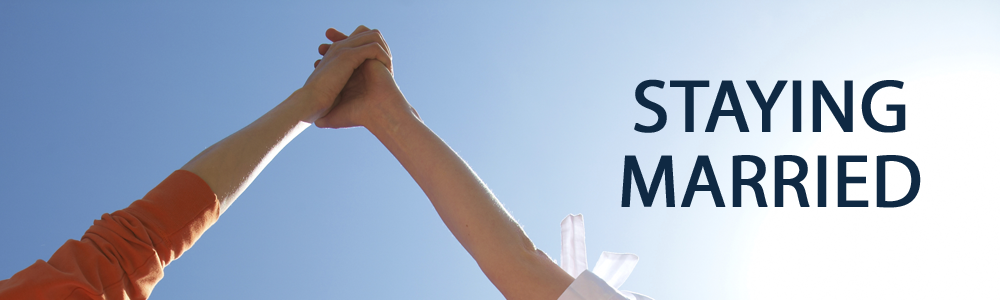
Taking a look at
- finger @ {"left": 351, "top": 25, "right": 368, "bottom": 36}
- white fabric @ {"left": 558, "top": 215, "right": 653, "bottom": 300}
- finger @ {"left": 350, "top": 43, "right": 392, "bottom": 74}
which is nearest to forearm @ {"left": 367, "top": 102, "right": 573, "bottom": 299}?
white fabric @ {"left": 558, "top": 215, "right": 653, "bottom": 300}

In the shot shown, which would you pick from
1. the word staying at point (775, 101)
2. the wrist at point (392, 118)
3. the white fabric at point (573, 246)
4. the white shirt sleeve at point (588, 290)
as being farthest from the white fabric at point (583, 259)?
the word staying at point (775, 101)

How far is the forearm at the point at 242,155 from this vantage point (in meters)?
1.06

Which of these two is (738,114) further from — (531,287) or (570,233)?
(531,287)

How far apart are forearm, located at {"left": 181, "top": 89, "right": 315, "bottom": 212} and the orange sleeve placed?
27mm

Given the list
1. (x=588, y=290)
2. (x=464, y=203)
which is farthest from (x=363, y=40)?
(x=588, y=290)

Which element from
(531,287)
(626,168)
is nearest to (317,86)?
(531,287)

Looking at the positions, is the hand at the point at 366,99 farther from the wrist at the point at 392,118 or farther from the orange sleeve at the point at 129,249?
the orange sleeve at the point at 129,249

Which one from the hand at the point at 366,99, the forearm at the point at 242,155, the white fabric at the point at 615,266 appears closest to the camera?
the forearm at the point at 242,155

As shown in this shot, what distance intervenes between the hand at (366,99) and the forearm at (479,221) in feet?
0.62

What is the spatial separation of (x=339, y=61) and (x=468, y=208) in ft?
2.35

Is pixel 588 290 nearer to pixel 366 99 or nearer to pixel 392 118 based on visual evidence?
pixel 392 118

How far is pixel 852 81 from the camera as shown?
5082mm

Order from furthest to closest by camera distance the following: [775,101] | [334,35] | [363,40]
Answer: [775,101]
[334,35]
[363,40]

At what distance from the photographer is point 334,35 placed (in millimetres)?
1812
